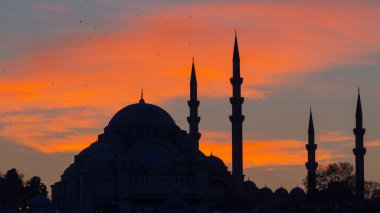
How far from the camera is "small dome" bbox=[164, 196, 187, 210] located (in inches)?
4830

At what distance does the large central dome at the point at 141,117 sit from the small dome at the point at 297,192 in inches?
501

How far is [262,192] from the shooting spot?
462 feet

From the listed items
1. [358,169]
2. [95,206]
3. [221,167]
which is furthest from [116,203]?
[358,169]

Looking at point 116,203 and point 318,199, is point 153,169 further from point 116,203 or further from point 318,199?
point 318,199

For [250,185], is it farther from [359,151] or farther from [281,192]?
[359,151]

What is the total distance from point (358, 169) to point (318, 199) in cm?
424

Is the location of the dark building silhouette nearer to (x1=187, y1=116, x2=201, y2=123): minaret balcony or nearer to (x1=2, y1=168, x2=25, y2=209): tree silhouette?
(x1=187, y1=116, x2=201, y2=123): minaret balcony

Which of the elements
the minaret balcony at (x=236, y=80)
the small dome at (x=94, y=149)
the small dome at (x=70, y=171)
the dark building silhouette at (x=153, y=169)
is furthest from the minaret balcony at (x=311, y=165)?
the small dome at (x=70, y=171)

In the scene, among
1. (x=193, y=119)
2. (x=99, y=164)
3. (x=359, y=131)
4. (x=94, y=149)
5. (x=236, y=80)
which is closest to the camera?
(x=236, y=80)

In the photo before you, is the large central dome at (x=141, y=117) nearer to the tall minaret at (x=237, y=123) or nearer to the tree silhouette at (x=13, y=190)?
the tall minaret at (x=237, y=123)

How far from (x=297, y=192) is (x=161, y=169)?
16.3 m

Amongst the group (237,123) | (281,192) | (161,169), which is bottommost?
(281,192)

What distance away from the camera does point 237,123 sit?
124m

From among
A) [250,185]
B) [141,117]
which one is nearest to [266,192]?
[250,185]
